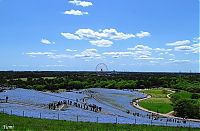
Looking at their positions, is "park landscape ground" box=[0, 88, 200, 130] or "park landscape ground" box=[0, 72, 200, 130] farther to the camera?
"park landscape ground" box=[0, 88, 200, 130]

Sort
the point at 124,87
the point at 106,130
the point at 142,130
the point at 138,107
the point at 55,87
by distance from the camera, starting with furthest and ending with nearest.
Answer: the point at 124,87 → the point at 55,87 → the point at 138,107 → the point at 142,130 → the point at 106,130

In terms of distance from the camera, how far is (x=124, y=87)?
173 m

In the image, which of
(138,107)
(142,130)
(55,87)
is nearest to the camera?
(142,130)

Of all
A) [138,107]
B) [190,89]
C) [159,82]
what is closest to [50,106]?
[138,107]

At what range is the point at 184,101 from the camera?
78250 mm

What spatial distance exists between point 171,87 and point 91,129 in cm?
12172

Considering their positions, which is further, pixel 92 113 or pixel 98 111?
pixel 98 111

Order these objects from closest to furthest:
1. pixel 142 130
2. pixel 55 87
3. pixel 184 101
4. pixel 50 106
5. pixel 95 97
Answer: pixel 142 130 < pixel 184 101 < pixel 50 106 < pixel 95 97 < pixel 55 87

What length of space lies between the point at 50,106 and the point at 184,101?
29.8 meters

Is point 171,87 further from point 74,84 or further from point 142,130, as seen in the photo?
point 142,130

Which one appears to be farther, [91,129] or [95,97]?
[95,97]

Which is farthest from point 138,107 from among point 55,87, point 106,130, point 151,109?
point 55,87

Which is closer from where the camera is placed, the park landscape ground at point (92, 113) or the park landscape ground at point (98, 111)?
the park landscape ground at point (98, 111)

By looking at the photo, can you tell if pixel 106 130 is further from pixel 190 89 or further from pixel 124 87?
pixel 124 87
